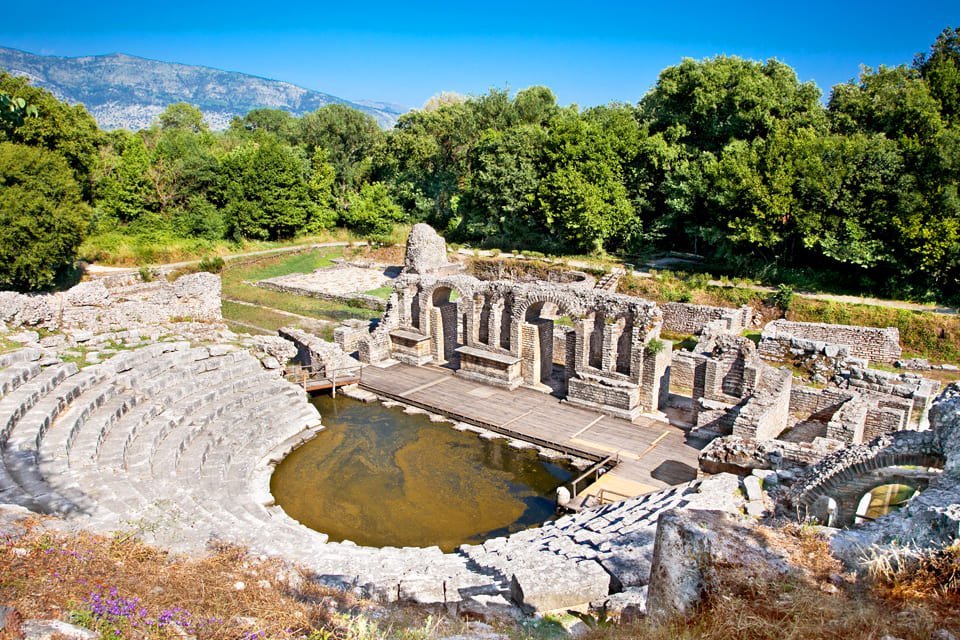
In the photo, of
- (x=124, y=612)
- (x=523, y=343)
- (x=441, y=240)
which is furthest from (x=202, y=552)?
(x=441, y=240)

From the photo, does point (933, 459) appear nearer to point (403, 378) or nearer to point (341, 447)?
point (341, 447)

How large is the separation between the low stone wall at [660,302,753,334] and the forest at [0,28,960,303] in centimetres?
465

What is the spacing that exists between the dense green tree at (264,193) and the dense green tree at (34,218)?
14676 mm

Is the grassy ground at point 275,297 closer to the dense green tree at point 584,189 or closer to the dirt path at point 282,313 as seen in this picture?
the dirt path at point 282,313

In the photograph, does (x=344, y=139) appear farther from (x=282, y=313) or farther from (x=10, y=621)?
(x=10, y=621)

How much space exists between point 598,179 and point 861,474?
93.0 ft

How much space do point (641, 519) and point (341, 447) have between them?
8392mm

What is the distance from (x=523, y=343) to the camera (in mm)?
19469

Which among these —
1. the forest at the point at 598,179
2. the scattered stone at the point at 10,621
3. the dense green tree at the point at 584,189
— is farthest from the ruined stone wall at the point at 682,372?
the scattered stone at the point at 10,621

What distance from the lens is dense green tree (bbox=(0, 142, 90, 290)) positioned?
25203 millimetres

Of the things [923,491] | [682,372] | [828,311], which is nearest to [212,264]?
[682,372]

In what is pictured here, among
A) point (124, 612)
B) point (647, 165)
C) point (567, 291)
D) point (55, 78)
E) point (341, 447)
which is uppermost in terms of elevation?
point (55, 78)

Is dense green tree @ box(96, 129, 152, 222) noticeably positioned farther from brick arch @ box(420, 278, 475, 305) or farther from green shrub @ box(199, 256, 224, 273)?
brick arch @ box(420, 278, 475, 305)

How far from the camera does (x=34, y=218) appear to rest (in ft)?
84.8
